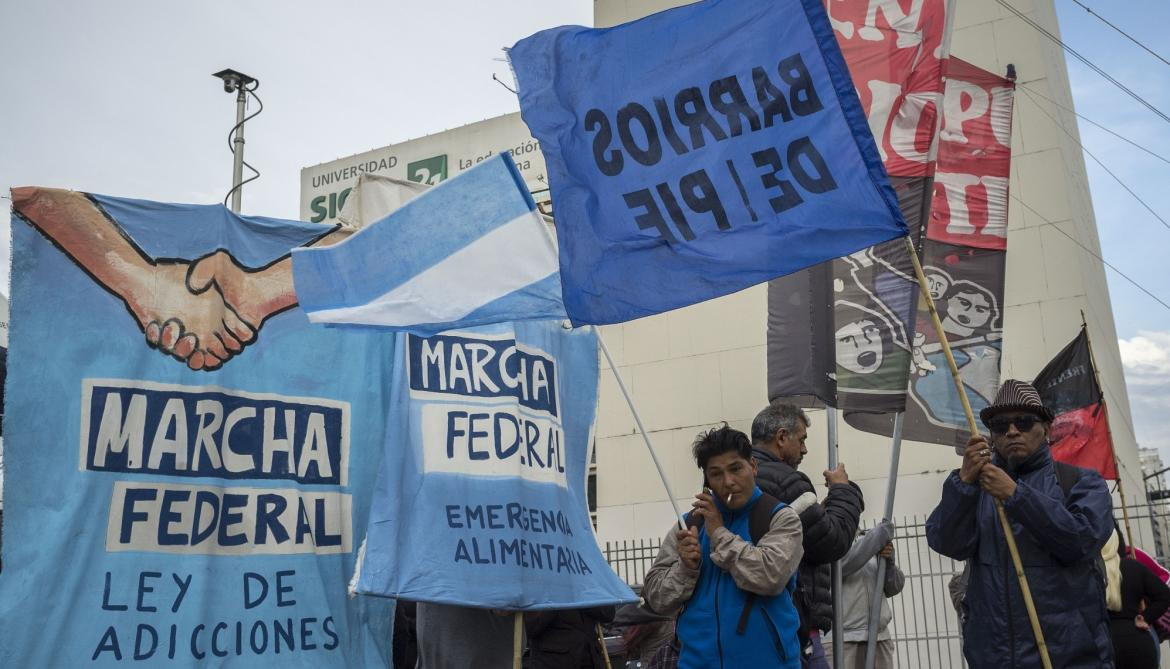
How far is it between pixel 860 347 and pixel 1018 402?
1006 millimetres

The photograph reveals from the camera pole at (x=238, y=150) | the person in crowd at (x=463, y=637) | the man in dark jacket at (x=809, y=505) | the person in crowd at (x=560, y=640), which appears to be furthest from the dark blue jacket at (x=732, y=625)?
the camera pole at (x=238, y=150)

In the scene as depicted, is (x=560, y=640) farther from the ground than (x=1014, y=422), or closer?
closer

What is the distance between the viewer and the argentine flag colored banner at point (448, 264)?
5.42m

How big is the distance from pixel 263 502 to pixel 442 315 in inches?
54.9

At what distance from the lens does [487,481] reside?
6027 mm

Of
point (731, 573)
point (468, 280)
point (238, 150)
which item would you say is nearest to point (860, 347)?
point (731, 573)

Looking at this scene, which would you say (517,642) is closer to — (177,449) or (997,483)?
(177,449)

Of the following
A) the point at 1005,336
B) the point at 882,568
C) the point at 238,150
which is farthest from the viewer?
the point at 1005,336

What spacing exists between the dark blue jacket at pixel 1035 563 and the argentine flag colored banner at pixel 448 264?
84.4 inches

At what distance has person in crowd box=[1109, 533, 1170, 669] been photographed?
20.1ft

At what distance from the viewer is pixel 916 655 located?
14344 mm

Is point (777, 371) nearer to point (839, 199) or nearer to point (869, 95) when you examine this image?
point (869, 95)

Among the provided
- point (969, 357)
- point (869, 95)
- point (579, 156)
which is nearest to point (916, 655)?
point (969, 357)

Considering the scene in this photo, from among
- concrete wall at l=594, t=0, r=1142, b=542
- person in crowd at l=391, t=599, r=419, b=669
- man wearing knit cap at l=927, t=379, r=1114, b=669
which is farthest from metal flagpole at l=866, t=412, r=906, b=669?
concrete wall at l=594, t=0, r=1142, b=542
